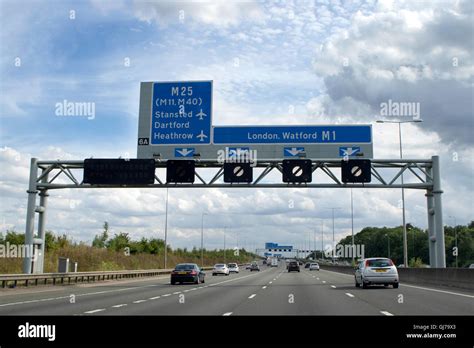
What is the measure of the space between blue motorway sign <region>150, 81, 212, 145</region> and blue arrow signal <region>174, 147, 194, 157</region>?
17.3 inches

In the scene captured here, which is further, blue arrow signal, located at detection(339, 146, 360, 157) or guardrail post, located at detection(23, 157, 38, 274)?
guardrail post, located at detection(23, 157, 38, 274)

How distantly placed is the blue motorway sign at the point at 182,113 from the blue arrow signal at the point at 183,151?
1.44 ft

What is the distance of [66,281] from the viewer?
3597cm

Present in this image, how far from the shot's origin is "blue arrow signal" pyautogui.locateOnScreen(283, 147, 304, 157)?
32969mm

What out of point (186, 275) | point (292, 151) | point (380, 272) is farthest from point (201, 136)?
point (380, 272)

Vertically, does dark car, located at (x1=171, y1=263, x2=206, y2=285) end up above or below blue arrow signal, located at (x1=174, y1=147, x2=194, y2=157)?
below

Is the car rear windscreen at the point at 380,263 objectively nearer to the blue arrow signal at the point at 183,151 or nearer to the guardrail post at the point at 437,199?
the guardrail post at the point at 437,199

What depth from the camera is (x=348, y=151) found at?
3284 centimetres

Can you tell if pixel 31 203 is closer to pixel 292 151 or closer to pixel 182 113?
pixel 182 113

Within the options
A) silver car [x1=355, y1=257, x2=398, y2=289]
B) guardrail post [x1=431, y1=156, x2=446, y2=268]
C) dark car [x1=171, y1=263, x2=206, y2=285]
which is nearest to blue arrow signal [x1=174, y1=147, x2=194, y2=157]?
dark car [x1=171, y1=263, x2=206, y2=285]

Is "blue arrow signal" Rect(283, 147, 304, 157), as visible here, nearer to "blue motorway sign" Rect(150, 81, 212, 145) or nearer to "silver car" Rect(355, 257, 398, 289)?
"blue motorway sign" Rect(150, 81, 212, 145)

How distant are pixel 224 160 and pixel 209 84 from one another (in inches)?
177
